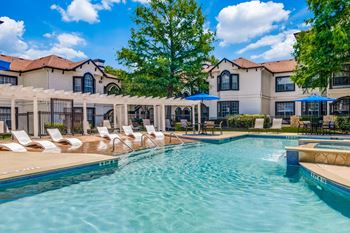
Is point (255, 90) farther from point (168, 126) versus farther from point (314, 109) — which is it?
point (168, 126)

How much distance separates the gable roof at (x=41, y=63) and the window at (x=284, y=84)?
63.4 ft

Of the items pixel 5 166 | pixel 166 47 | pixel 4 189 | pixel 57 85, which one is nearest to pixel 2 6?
pixel 57 85

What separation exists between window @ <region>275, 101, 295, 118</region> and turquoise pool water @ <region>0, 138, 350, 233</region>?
22382 millimetres

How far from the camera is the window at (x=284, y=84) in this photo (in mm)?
28119

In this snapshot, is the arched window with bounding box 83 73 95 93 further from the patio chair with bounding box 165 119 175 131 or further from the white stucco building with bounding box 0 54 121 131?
the patio chair with bounding box 165 119 175 131

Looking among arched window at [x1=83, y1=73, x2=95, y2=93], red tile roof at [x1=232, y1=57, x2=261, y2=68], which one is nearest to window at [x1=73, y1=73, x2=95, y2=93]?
arched window at [x1=83, y1=73, x2=95, y2=93]

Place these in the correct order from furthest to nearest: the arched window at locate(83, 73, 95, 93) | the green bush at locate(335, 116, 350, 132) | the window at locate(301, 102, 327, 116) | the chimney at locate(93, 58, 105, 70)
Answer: the chimney at locate(93, 58, 105, 70) < the window at locate(301, 102, 327, 116) < the arched window at locate(83, 73, 95, 93) < the green bush at locate(335, 116, 350, 132)

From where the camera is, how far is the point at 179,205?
5.26 metres

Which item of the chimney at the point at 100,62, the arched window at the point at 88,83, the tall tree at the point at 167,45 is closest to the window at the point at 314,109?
the tall tree at the point at 167,45

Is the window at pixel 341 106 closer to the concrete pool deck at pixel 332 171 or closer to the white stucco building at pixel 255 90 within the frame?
the white stucco building at pixel 255 90

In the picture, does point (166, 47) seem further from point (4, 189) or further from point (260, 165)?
point (4, 189)

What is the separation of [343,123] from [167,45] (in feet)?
49.3

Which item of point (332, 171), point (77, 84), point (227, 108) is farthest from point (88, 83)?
point (332, 171)

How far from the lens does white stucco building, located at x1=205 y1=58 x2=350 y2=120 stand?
26984mm
